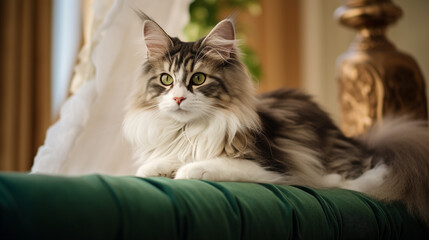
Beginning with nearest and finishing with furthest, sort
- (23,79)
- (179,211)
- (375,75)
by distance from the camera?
(179,211) < (375,75) < (23,79)

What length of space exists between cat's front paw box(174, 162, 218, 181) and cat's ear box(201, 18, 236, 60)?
15.5 inches

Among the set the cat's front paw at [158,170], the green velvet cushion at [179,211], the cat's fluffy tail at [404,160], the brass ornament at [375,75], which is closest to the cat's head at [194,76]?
the cat's front paw at [158,170]

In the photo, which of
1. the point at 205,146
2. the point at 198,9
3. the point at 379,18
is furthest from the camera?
the point at 198,9

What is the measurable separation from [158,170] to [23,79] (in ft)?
6.73

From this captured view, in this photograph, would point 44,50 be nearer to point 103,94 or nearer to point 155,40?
point 103,94

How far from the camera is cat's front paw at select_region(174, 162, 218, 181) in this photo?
118cm

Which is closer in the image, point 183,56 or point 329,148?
point 183,56

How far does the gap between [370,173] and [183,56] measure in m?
0.77

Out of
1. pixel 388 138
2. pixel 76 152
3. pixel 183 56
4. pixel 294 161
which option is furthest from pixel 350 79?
pixel 76 152

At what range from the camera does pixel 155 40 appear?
56.6 inches

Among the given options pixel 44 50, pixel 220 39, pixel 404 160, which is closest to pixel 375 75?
pixel 404 160

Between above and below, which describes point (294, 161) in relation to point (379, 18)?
below

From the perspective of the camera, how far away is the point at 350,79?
7.56ft

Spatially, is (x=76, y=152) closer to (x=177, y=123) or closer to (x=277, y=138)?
(x=177, y=123)
